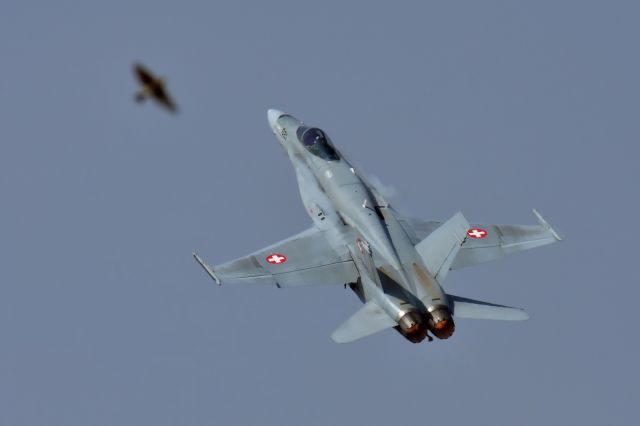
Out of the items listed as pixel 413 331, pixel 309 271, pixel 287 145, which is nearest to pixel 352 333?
pixel 413 331

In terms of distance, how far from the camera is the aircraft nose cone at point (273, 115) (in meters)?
48.5

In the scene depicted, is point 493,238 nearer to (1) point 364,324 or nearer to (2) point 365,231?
(2) point 365,231

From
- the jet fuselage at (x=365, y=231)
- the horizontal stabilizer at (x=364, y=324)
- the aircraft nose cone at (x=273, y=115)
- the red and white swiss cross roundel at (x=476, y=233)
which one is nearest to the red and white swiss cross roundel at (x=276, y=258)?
the jet fuselage at (x=365, y=231)

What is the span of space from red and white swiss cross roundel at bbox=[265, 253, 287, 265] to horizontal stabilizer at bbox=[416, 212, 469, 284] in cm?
430

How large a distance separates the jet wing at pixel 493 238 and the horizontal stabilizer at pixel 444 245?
7.68 feet

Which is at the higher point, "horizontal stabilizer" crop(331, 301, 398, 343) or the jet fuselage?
the jet fuselage

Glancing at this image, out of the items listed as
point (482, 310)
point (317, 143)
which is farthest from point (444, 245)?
point (317, 143)

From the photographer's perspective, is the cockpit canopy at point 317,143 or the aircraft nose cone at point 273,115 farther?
the aircraft nose cone at point 273,115

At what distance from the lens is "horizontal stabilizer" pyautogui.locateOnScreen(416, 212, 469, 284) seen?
39.2 metres

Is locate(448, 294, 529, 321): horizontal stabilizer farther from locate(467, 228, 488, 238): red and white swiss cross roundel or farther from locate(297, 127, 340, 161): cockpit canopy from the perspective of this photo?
locate(297, 127, 340, 161): cockpit canopy

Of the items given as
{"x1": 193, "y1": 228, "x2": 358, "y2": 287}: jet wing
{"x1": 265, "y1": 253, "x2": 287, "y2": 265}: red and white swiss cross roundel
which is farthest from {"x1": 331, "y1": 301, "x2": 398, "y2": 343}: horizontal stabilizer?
{"x1": 265, "y1": 253, "x2": 287, "y2": 265}: red and white swiss cross roundel

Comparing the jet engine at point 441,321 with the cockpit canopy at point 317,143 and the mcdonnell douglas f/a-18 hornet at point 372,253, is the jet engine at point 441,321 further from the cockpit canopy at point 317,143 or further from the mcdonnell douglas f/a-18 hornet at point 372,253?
the cockpit canopy at point 317,143

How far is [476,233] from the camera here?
140ft

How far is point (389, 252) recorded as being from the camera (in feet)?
133
